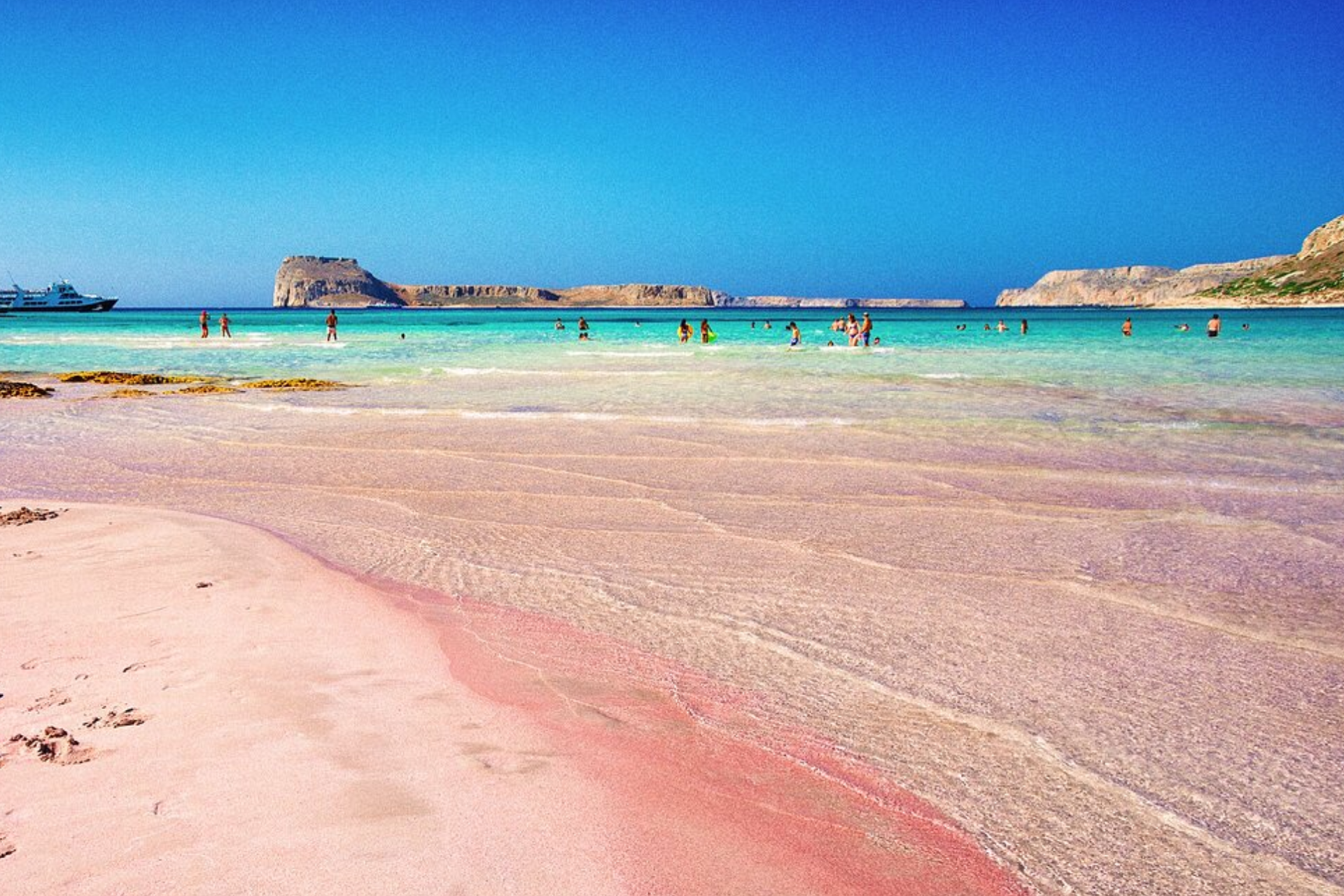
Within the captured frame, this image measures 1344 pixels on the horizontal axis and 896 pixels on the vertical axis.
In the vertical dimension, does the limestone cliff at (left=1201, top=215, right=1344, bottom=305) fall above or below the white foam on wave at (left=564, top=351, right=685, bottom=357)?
above

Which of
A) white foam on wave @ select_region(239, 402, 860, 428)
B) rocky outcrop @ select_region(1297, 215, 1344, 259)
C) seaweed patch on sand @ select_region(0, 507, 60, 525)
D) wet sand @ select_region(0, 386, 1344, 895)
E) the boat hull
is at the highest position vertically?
rocky outcrop @ select_region(1297, 215, 1344, 259)

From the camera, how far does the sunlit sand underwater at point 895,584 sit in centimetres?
336

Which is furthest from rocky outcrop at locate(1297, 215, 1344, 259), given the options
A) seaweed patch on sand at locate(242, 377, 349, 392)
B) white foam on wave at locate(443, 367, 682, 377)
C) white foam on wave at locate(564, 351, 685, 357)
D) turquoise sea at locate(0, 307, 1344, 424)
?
seaweed patch on sand at locate(242, 377, 349, 392)

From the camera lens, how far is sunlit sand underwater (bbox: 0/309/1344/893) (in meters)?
3.36

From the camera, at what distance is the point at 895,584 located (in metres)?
6.12

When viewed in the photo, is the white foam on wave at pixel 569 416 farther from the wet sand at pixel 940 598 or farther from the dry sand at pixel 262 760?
the dry sand at pixel 262 760

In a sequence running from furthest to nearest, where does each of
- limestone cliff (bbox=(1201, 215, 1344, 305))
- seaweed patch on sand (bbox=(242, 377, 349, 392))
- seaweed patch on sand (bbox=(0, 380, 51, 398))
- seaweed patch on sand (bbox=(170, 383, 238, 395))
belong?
limestone cliff (bbox=(1201, 215, 1344, 305)) → seaweed patch on sand (bbox=(242, 377, 349, 392)) → seaweed patch on sand (bbox=(170, 383, 238, 395)) → seaweed patch on sand (bbox=(0, 380, 51, 398))

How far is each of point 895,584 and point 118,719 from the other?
4546 millimetres

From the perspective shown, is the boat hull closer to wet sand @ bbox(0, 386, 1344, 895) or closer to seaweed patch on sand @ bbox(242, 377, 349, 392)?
seaweed patch on sand @ bbox(242, 377, 349, 392)

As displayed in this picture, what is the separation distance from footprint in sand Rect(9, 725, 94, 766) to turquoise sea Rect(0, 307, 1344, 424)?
1318cm

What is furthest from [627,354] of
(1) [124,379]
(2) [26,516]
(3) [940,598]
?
(3) [940,598]

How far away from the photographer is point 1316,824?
10.4 ft

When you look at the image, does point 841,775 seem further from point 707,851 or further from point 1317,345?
point 1317,345

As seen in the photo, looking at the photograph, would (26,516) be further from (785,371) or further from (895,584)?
(785,371)
